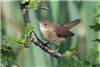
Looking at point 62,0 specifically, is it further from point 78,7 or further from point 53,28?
point 53,28

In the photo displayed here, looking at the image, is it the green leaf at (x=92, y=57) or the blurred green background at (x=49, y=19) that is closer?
the green leaf at (x=92, y=57)

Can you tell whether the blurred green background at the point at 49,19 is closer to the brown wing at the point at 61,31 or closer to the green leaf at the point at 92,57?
the brown wing at the point at 61,31

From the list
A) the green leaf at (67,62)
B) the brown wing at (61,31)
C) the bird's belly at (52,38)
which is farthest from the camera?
the brown wing at (61,31)

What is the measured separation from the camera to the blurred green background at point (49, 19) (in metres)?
1.26

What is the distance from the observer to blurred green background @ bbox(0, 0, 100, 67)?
1.26m

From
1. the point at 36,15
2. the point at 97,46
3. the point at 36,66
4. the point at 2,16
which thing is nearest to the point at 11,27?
the point at 2,16

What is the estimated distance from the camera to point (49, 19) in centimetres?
131

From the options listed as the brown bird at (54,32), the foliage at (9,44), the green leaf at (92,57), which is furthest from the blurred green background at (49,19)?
the green leaf at (92,57)

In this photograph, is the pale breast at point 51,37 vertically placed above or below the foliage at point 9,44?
below

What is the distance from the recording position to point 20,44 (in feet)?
1.86

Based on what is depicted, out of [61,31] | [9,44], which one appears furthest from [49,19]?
[9,44]

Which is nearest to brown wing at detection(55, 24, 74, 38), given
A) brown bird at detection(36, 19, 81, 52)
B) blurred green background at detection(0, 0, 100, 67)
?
brown bird at detection(36, 19, 81, 52)

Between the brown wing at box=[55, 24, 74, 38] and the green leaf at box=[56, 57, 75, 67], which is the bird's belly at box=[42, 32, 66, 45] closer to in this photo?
the brown wing at box=[55, 24, 74, 38]

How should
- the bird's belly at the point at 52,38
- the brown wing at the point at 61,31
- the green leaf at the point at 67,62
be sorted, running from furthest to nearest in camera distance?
the brown wing at the point at 61,31
the bird's belly at the point at 52,38
the green leaf at the point at 67,62
